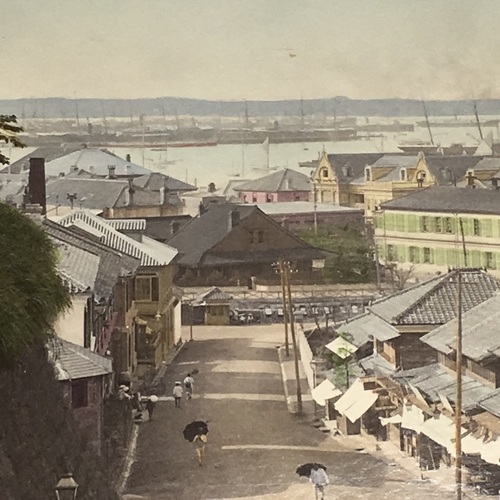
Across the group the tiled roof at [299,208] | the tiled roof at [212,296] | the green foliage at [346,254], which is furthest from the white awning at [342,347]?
the tiled roof at [299,208]

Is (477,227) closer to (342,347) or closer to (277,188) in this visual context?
(342,347)

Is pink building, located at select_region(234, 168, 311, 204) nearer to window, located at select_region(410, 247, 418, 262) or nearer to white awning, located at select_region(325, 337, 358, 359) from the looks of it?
window, located at select_region(410, 247, 418, 262)

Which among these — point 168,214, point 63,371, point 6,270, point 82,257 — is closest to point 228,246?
point 168,214

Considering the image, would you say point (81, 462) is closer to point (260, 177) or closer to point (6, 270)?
point (6, 270)

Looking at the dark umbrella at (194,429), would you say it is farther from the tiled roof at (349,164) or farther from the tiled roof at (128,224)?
the tiled roof at (349,164)

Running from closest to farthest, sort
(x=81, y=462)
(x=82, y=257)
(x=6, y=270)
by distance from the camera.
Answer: (x=6, y=270), (x=81, y=462), (x=82, y=257)

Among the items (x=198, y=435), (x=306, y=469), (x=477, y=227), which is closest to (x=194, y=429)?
(x=198, y=435)
